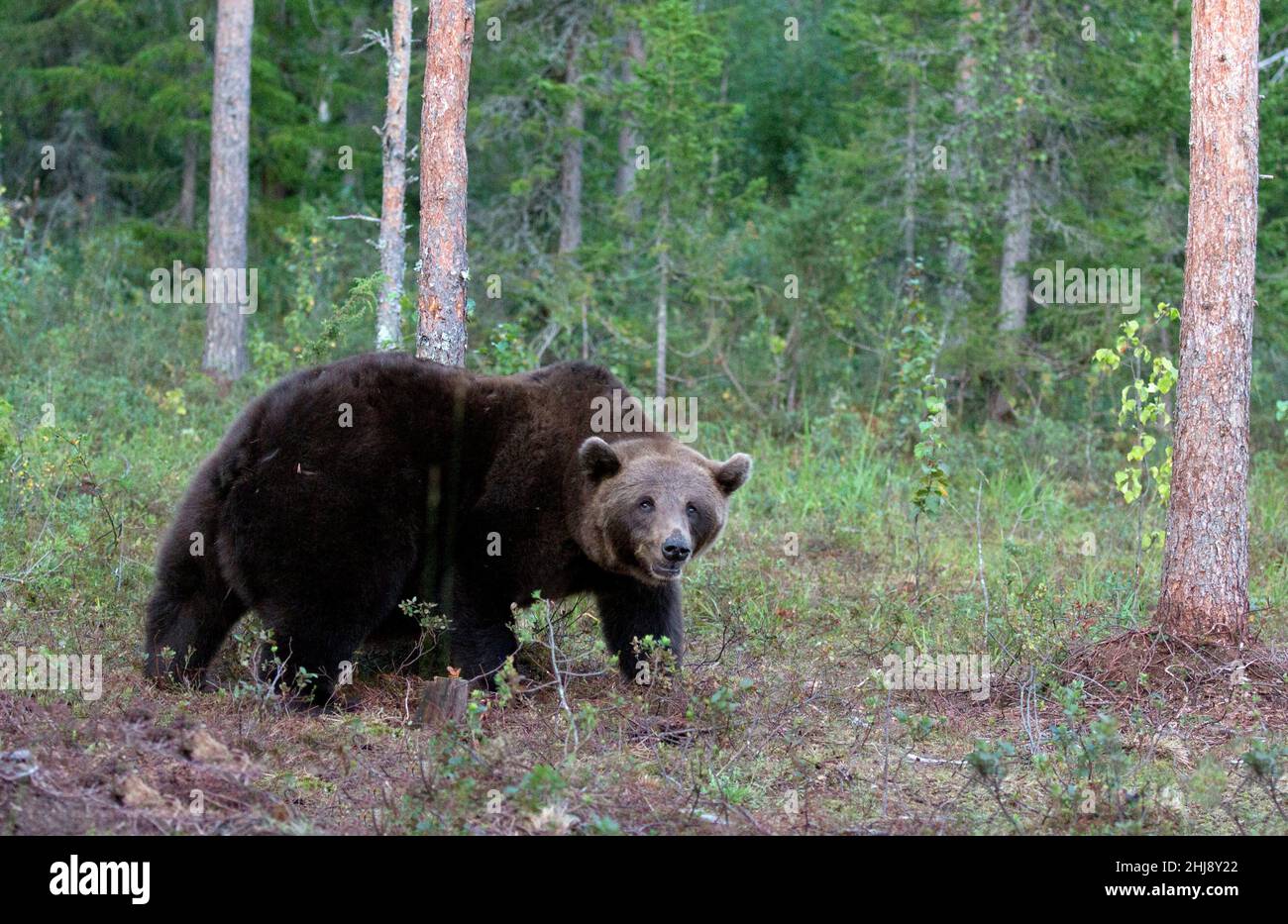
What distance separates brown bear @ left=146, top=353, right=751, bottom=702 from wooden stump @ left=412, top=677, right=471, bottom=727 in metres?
0.48

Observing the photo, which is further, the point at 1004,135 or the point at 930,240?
the point at 930,240

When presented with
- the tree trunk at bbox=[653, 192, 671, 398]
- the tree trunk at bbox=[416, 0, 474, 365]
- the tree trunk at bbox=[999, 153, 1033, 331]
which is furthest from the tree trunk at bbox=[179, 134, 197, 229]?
the tree trunk at bbox=[416, 0, 474, 365]

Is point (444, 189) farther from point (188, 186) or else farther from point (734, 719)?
point (188, 186)

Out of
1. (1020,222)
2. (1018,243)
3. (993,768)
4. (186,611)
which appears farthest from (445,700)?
(1018,243)

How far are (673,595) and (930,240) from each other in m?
12.5

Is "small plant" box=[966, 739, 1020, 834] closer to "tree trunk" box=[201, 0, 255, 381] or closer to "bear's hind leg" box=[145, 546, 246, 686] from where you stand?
"bear's hind leg" box=[145, 546, 246, 686]

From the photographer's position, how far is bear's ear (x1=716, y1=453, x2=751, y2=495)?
8.37 m

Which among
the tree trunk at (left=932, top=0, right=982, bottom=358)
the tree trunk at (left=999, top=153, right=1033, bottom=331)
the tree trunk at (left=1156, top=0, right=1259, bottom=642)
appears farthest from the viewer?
the tree trunk at (left=999, top=153, right=1033, bottom=331)

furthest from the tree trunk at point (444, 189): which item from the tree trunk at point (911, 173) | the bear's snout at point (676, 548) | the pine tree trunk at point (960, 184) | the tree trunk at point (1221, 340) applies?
the tree trunk at point (911, 173)

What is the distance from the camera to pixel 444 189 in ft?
33.4

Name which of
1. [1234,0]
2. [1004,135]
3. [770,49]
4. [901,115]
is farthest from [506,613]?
[770,49]

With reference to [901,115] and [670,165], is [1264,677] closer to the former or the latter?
[670,165]

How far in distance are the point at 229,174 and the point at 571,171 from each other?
175 inches

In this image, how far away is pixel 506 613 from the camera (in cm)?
800
